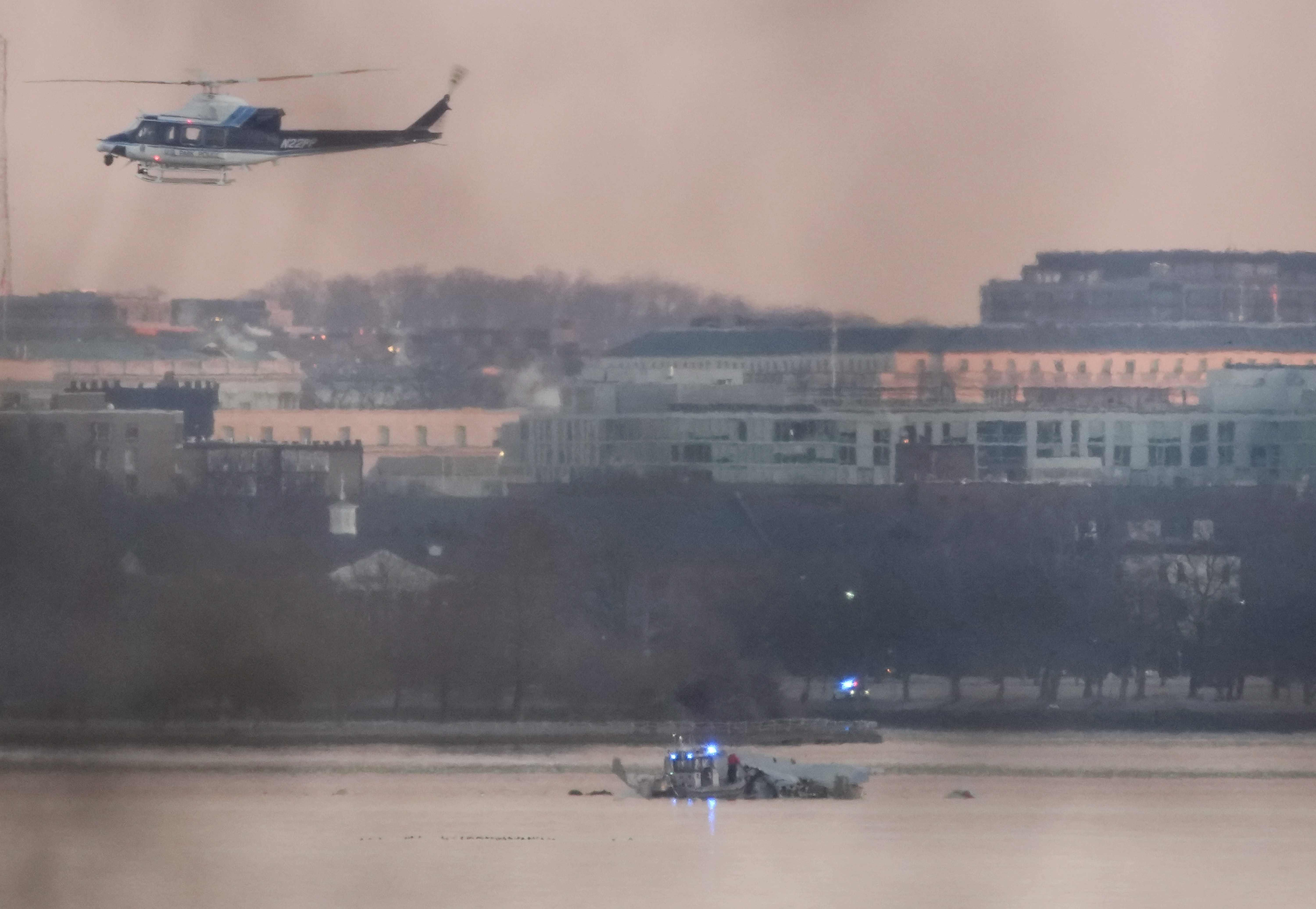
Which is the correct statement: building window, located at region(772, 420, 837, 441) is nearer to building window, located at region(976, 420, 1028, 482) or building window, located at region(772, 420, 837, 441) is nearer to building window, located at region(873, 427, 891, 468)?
building window, located at region(873, 427, 891, 468)

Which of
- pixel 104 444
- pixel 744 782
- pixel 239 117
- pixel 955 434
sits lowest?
pixel 744 782

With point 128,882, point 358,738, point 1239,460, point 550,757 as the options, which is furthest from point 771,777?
point 1239,460

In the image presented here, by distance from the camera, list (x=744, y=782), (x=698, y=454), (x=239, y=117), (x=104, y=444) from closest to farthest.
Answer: (x=744, y=782)
(x=239, y=117)
(x=104, y=444)
(x=698, y=454)

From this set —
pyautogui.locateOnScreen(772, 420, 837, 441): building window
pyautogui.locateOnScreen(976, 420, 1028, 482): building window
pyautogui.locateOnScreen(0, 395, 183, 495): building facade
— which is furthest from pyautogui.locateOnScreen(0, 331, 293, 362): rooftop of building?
pyautogui.locateOnScreen(976, 420, 1028, 482): building window

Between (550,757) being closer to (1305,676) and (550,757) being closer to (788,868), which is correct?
(788,868)

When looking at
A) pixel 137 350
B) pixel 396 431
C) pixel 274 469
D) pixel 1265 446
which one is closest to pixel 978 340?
pixel 1265 446

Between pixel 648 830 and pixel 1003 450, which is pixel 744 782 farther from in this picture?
pixel 1003 450
